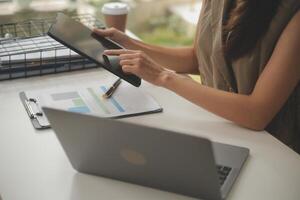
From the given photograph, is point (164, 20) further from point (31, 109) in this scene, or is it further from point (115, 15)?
point (31, 109)

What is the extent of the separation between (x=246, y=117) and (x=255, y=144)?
8cm

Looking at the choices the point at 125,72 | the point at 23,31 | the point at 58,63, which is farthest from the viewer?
the point at 23,31

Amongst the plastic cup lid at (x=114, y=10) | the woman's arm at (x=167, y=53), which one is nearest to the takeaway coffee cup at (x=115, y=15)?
the plastic cup lid at (x=114, y=10)

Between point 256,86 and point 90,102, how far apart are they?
1.47ft

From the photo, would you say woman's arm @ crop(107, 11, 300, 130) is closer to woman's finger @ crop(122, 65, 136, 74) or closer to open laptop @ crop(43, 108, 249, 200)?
woman's finger @ crop(122, 65, 136, 74)

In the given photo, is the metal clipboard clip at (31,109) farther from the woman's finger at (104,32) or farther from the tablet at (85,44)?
the woman's finger at (104,32)

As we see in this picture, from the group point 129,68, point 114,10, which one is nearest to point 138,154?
point 129,68

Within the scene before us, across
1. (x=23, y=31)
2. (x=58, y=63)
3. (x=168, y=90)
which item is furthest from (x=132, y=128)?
(x=23, y=31)

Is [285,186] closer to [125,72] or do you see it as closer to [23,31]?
[125,72]

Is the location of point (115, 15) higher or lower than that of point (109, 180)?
higher

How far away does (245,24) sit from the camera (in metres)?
1.29

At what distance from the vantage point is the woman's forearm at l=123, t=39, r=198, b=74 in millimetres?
1594

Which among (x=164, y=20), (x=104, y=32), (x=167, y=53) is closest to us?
(x=104, y=32)

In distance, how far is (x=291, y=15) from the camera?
1222 mm
